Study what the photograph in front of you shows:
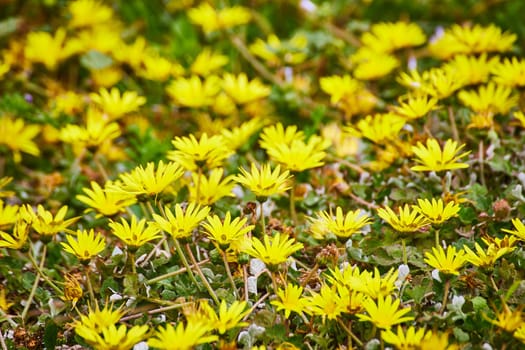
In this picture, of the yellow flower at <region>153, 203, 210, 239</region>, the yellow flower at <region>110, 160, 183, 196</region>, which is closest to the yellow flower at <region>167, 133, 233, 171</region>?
the yellow flower at <region>110, 160, 183, 196</region>

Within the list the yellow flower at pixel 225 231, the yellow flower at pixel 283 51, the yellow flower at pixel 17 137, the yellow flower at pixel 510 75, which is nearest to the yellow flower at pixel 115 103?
the yellow flower at pixel 17 137

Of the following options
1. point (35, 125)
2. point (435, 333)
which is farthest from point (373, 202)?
point (35, 125)

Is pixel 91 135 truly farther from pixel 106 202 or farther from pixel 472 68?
pixel 472 68

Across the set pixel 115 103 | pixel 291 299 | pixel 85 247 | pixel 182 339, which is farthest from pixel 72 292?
pixel 115 103

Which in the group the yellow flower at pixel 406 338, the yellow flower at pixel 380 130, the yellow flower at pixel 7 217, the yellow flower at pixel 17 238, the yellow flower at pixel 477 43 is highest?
the yellow flower at pixel 477 43

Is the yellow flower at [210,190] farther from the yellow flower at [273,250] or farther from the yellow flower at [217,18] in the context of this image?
the yellow flower at [217,18]

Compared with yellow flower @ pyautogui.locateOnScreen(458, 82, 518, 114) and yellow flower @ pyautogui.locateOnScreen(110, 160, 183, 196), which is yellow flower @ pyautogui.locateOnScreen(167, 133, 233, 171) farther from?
yellow flower @ pyautogui.locateOnScreen(458, 82, 518, 114)
